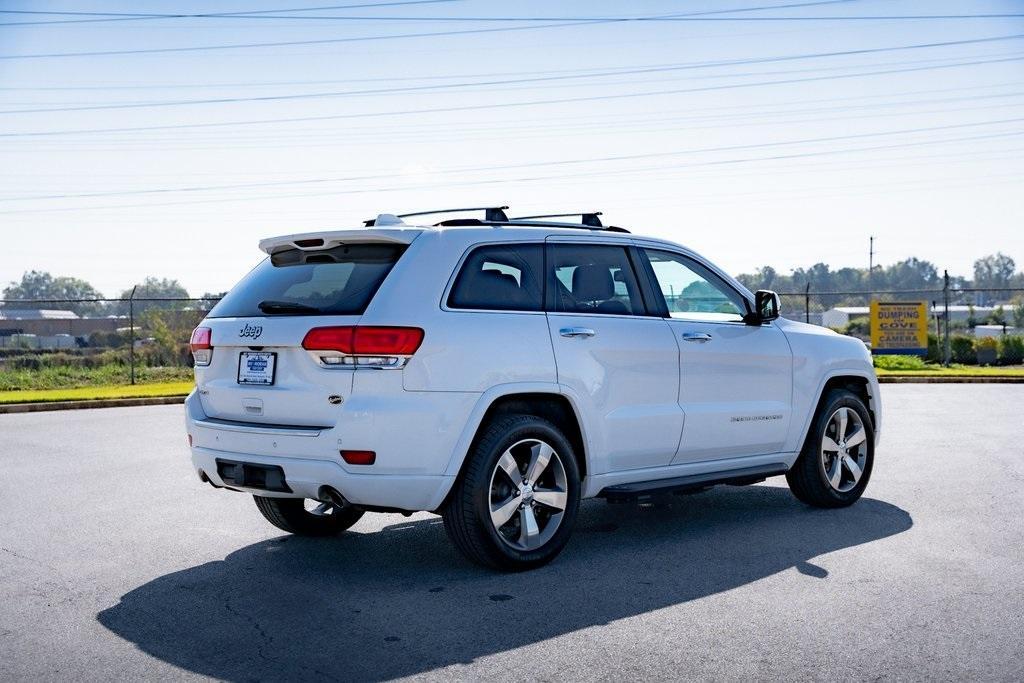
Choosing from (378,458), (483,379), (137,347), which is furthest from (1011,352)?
(378,458)

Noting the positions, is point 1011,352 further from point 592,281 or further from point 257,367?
point 257,367

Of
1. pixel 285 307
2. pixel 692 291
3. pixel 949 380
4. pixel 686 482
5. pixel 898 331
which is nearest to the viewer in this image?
pixel 285 307

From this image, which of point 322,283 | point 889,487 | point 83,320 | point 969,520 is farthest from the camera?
point 83,320

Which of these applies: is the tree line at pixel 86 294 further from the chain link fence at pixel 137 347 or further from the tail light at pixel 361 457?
the tail light at pixel 361 457

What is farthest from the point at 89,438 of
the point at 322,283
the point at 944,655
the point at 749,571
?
the point at 944,655

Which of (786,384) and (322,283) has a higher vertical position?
(322,283)

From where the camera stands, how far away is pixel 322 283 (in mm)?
6172

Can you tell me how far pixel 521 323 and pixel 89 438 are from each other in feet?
29.5

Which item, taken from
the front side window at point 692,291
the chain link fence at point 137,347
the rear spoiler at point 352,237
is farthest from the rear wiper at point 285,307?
the chain link fence at point 137,347

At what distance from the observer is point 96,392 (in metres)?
21.8

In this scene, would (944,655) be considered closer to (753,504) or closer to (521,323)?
(521,323)

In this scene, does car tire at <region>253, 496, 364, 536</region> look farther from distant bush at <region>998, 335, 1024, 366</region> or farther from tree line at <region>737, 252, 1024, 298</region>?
tree line at <region>737, 252, 1024, 298</region>

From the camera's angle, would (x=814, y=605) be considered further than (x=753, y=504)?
No

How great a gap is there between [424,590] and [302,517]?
5.43ft
